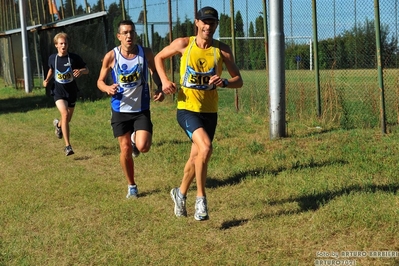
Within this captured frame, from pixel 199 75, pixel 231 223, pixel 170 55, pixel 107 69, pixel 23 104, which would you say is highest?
pixel 170 55

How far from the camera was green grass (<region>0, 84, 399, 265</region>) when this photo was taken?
216 inches

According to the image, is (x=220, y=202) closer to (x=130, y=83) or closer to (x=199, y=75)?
(x=199, y=75)

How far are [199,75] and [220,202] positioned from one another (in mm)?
1606

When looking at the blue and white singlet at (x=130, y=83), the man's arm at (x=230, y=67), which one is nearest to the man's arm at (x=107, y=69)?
the blue and white singlet at (x=130, y=83)

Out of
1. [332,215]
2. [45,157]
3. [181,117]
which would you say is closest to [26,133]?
[45,157]

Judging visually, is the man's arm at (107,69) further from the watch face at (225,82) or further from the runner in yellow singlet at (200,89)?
the watch face at (225,82)

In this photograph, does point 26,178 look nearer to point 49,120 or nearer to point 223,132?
point 223,132

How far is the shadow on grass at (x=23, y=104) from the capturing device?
767 inches

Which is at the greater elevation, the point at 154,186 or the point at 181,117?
the point at 181,117

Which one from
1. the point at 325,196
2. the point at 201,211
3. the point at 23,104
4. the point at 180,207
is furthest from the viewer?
the point at 23,104

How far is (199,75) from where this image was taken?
20.9 feet

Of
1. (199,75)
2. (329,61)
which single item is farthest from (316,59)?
(199,75)

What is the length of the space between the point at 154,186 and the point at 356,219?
2982 mm

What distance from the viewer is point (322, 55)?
1280cm
